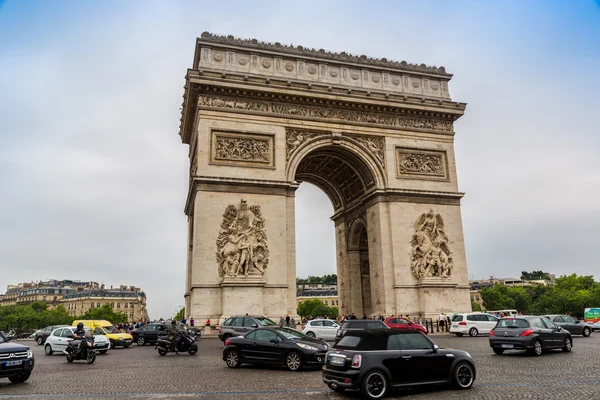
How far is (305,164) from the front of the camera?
34.0 m

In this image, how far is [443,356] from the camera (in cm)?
922

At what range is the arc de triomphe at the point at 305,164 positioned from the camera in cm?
2631

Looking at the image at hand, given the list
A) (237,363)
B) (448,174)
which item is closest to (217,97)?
(448,174)

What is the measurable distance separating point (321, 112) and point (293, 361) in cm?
1973

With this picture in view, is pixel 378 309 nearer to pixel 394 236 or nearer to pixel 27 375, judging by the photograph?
pixel 394 236

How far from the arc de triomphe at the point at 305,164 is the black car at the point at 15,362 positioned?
13485 mm

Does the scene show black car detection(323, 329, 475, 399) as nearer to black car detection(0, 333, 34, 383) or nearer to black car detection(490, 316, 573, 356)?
black car detection(490, 316, 573, 356)

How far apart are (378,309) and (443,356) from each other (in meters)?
20.2

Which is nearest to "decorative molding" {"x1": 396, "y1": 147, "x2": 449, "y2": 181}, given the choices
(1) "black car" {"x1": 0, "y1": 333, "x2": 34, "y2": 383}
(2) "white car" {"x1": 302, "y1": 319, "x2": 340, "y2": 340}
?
(2) "white car" {"x1": 302, "y1": 319, "x2": 340, "y2": 340}

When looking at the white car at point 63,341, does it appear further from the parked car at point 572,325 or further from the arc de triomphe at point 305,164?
the parked car at point 572,325

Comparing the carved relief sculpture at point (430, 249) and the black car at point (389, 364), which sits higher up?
the carved relief sculpture at point (430, 249)

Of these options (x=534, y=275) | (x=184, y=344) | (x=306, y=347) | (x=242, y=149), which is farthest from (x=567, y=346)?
(x=534, y=275)

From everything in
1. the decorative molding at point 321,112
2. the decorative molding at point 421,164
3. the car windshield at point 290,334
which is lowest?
the car windshield at point 290,334

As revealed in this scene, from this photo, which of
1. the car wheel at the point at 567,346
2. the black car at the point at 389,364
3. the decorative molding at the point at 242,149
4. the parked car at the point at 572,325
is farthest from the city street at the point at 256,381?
the decorative molding at the point at 242,149
